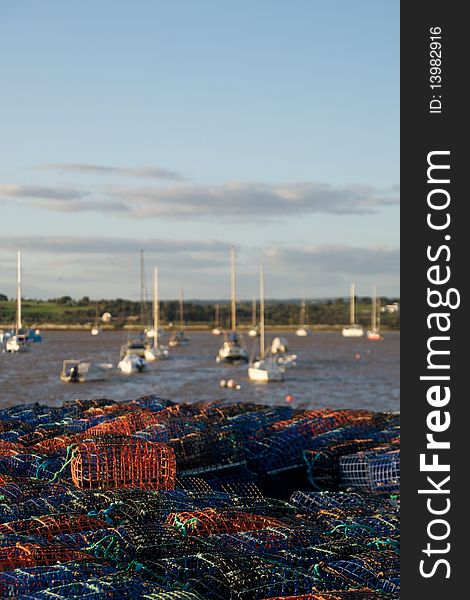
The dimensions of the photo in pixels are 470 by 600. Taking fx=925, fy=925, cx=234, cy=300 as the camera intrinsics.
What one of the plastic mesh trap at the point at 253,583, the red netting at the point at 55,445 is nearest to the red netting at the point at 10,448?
the red netting at the point at 55,445

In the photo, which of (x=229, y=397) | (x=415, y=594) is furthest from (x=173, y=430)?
(x=229, y=397)

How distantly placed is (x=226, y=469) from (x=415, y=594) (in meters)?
7.65

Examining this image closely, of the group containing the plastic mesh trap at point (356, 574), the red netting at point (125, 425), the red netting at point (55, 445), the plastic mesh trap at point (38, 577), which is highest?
the red netting at point (125, 425)

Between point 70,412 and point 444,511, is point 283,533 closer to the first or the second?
point 444,511

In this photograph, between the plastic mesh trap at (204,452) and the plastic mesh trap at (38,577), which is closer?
the plastic mesh trap at (38,577)

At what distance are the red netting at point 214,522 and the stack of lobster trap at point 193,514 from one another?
1 cm

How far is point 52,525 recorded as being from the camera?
24.6ft

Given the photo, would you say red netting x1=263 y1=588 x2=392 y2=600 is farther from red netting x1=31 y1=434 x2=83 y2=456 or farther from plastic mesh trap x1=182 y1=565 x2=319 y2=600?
red netting x1=31 y1=434 x2=83 y2=456

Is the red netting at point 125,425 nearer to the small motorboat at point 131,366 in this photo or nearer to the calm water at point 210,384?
the calm water at point 210,384

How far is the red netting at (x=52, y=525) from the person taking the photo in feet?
24.4

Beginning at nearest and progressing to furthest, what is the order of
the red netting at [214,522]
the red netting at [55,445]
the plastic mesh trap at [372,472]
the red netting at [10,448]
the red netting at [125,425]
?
A: the red netting at [214,522]
the red netting at [10,448]
the red netting at [55,445]
the plastic mesh trap at [372,472]
the red netting at [125,425]

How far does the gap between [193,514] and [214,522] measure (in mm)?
207

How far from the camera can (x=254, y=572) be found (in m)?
6.60

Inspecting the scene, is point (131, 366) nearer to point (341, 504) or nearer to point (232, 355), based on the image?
point (232, 355)
